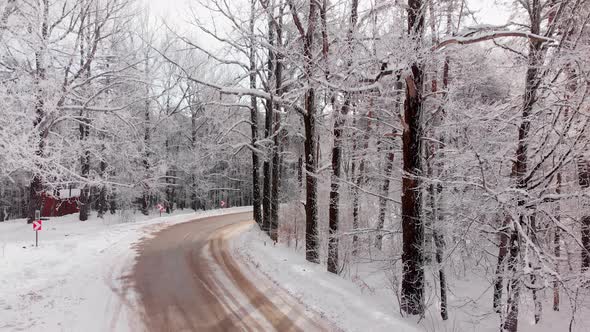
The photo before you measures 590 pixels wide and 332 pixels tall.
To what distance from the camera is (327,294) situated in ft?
27.9

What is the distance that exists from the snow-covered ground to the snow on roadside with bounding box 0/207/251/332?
3745 mm

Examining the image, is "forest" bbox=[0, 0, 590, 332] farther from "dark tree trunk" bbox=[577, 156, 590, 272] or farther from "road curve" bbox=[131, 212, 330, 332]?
"road curve" bbox=[131, 212, 330, 332]

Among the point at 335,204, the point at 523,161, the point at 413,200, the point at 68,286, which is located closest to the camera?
the point at 523,161

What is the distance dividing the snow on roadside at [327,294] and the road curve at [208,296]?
0.32 m

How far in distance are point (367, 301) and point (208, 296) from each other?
11.9ft

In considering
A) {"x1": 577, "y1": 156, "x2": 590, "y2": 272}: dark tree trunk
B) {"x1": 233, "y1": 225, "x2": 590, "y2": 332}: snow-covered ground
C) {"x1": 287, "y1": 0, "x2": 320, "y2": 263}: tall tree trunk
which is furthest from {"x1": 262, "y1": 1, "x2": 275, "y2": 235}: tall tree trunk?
{"x1": 577, "y1": 156, "x2": 590, "y2": 272}: dark tree trunk

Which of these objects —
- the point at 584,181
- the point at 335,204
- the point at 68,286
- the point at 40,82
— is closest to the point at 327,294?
the point at 335,204

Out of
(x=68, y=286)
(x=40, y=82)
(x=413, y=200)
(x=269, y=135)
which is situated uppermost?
(x=40, y=82)

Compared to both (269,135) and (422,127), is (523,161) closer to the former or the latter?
(422,127)

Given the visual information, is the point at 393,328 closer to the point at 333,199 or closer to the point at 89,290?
the point at 333,199

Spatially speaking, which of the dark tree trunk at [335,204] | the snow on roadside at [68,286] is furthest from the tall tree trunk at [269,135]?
the snow on roadside at [68,286]

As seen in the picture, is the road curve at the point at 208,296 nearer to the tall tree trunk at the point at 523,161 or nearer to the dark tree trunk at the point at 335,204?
the dark tree trunk at the point at 335,204

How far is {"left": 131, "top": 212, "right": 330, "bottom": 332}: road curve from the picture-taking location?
6.89 m

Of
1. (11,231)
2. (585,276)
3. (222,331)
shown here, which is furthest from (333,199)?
(11,231)
